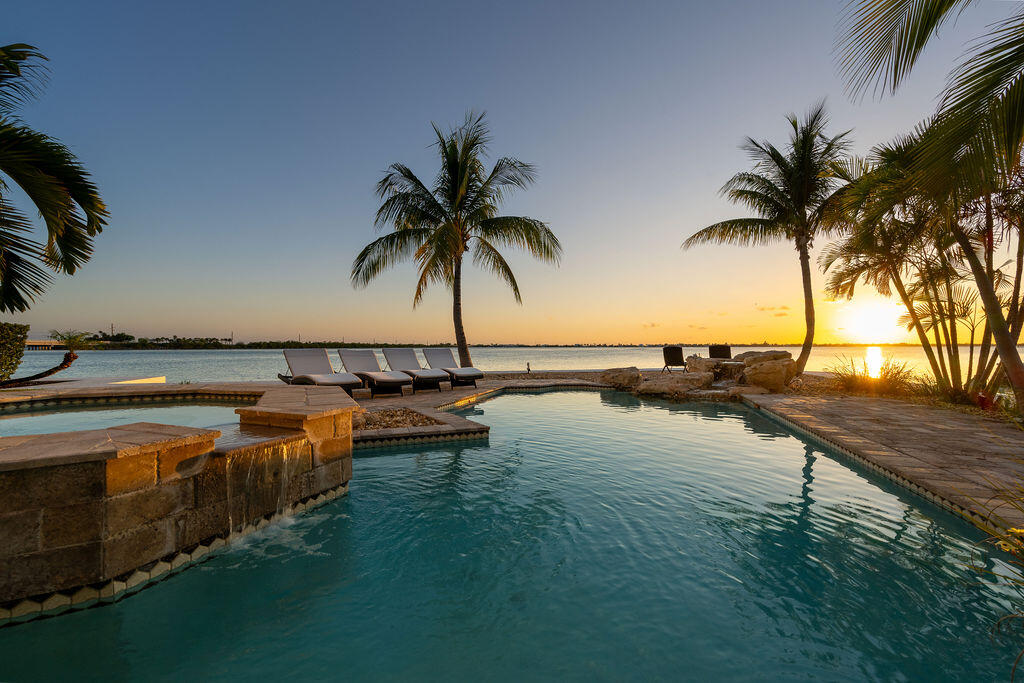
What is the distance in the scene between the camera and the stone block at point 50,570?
2146 mm

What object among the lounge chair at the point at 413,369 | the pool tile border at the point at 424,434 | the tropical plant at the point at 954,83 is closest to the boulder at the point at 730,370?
the lounge chair at the point at 413,369

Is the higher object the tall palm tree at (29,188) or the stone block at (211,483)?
the tall palm tree at (29,188)

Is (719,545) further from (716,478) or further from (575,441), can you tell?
(575,441)

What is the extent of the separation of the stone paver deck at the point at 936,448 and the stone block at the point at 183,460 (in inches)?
200

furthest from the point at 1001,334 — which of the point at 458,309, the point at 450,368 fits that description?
the point at 458,309

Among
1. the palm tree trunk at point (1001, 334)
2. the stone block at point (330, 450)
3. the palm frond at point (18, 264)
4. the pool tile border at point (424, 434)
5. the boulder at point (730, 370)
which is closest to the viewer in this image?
the stone block at point (330, 450)

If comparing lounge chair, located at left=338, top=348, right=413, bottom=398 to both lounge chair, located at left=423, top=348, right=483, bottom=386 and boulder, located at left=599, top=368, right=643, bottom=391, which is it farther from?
boulder, located at left=599, top=368, right=643, bottom=391

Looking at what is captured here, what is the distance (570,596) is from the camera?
8.69 feet

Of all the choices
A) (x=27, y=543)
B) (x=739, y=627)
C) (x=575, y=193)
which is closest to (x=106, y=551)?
(x=27, y=543)

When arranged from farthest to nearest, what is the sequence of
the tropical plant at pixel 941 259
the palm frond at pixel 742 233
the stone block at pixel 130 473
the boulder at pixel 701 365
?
1. the boulder at pixel 701 365
2. the palm frond at pixel 742 233
3. the tropical plant at pixel 941 259
4. the stone block at pixel 130 473

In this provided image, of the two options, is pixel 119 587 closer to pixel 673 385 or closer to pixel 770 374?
pixel 673 385

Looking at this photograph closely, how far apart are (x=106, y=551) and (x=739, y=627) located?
12.8ft

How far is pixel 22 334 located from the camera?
1208 centimetres

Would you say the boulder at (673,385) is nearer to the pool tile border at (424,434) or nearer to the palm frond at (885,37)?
the pool tile border at (424,434)
